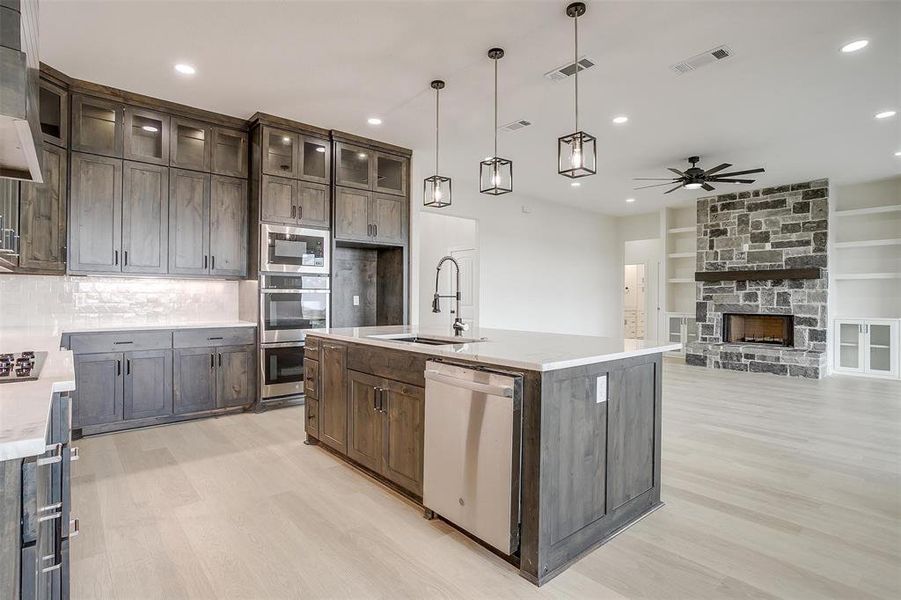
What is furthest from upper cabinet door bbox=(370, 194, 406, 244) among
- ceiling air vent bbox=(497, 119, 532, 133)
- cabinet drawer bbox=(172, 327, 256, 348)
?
cabinet drawer bbox=(172, 327, 256, 348)

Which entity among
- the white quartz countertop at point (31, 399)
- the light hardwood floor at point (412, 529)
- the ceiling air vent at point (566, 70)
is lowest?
the light hardwood floor at point (412, 529)

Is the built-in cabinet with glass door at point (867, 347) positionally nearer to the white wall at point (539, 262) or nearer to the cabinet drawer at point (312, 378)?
the white wall at point (539, 262)

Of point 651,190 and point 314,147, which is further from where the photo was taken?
point 651,190

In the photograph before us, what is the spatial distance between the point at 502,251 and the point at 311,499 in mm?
5778

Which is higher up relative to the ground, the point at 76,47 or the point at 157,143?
the point at 76,47

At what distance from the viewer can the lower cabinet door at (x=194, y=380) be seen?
169 inches

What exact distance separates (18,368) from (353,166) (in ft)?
13.5

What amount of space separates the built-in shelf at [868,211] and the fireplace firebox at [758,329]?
1.77 metres

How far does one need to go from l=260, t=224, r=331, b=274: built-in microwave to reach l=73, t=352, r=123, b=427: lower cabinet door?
1.53 meters

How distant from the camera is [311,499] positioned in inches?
107

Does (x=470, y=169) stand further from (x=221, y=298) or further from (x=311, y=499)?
(x=311, y=499)

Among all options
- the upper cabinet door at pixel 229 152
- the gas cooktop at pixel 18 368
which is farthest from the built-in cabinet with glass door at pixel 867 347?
the gas cooktop at pixel 18 368

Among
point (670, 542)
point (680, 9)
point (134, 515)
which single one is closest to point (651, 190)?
point (680, 9)

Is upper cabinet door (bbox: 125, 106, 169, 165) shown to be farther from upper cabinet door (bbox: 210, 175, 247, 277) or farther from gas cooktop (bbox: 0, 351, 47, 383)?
gas cooktop (bbox: 0, 351, 47, 383)
